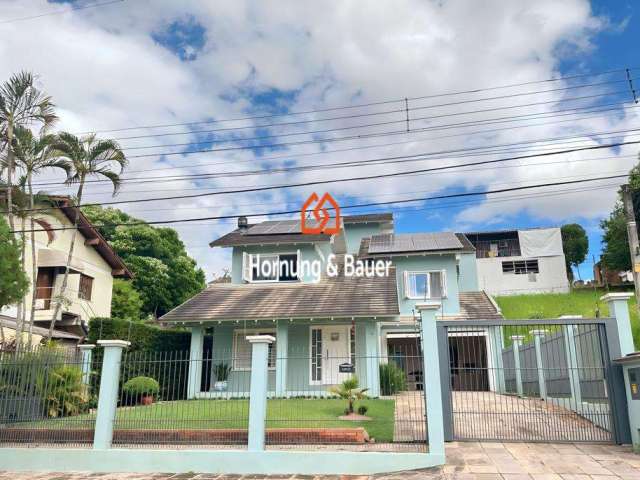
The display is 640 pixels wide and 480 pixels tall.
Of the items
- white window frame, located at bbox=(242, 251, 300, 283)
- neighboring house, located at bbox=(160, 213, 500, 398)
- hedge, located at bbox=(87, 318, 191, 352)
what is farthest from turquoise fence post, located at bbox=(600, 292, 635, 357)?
hedge, located at bbox=(87, 318, 191, 352)

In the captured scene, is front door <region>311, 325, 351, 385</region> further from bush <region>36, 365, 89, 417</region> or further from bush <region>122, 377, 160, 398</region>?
→ bush <region>36, 365, 89, 417</region>

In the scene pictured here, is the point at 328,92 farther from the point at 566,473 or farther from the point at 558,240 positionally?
the point at 558,240

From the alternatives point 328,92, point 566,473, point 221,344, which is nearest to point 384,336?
point 221,344

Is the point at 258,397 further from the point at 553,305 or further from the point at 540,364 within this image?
the point at 553,305

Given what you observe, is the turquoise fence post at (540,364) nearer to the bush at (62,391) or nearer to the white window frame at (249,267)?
the white window frame at (249,267)

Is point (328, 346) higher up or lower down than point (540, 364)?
higher up

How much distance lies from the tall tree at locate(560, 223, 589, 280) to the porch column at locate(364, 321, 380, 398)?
36.6m

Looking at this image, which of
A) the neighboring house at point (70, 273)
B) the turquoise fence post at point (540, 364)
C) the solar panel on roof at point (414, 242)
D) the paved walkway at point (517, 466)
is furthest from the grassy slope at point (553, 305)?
the neighboring house at point (70, 273)

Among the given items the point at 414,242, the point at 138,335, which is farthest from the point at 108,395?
the point at 414,242

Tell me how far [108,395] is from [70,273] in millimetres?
16292

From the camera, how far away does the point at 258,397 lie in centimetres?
862

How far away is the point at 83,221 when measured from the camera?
2348 cm

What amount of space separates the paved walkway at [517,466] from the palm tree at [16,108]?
10.3m

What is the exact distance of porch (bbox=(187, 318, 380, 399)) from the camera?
1681 centimetres
